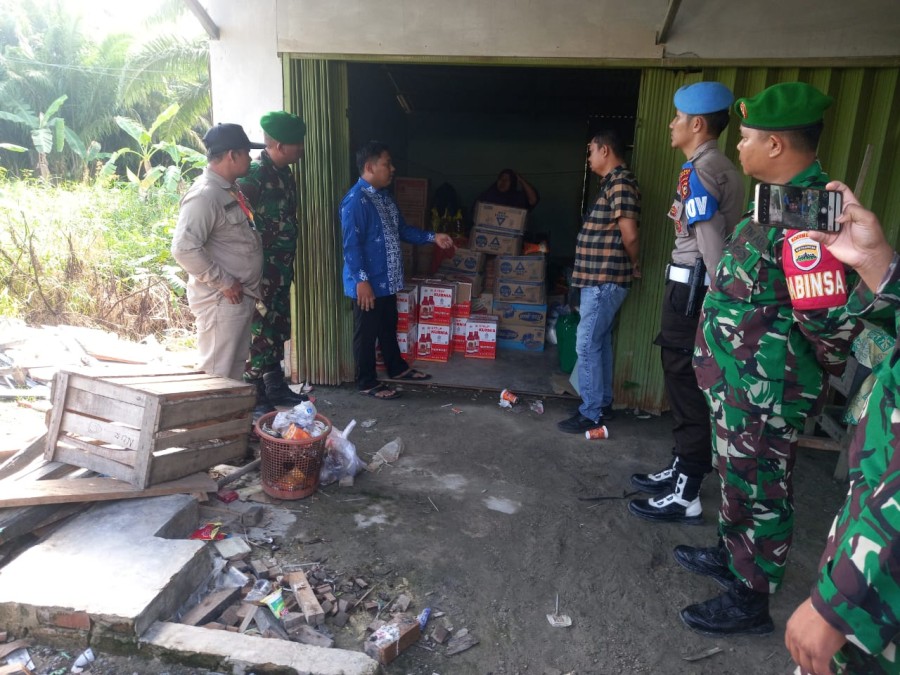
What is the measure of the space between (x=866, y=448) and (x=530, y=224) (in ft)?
29.9

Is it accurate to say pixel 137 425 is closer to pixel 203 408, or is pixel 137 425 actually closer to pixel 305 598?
pixel 203 408

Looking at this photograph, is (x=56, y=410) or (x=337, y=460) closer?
(x=56, y=410)

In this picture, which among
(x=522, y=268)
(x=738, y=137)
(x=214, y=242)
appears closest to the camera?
(x=214, y=242)

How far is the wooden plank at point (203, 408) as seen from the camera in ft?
9.36

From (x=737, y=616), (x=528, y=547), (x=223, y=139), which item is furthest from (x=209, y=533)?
(x=737, y=616)

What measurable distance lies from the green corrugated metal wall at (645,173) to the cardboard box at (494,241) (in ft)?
7.06

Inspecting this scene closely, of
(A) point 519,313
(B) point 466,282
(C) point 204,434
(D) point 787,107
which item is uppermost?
(D) point 787,107

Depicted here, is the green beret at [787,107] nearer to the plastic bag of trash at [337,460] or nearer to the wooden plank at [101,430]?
the plastic bag of trash at [337,460]

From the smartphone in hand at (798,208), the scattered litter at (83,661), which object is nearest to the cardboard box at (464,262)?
the scattered litter at (83,661)

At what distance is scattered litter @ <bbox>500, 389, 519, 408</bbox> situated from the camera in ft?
15.9

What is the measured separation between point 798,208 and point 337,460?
2.79m

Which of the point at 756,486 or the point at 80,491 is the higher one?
the point at 756,486

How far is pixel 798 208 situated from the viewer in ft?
4.38

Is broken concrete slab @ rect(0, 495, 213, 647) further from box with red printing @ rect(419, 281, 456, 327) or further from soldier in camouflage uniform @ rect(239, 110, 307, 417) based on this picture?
box with red printing @ rect(419, 281, 456, 327)
